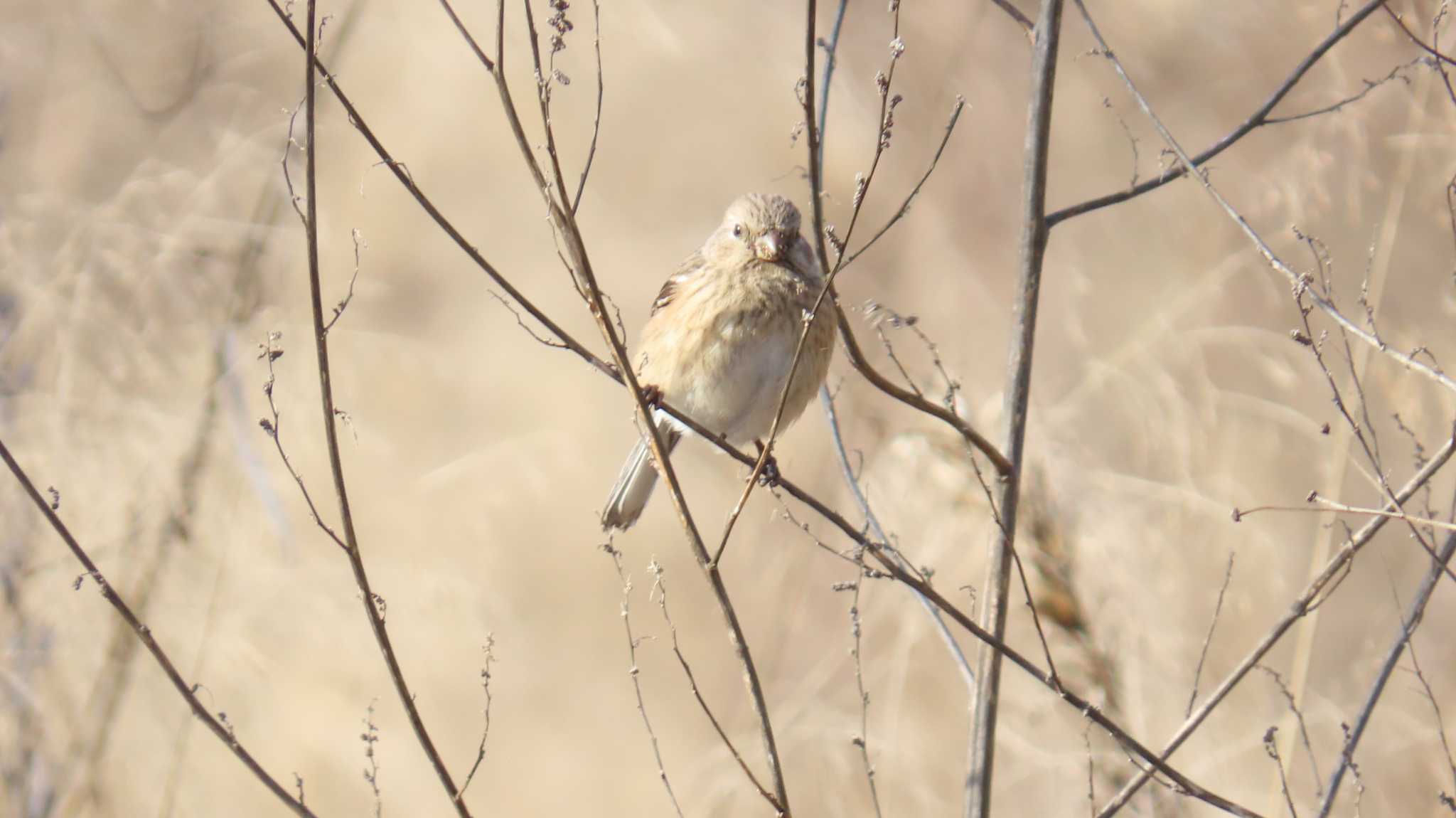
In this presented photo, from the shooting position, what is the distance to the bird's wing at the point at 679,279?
4066mm

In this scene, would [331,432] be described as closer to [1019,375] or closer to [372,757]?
[372,757]

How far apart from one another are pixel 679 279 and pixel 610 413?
190cm

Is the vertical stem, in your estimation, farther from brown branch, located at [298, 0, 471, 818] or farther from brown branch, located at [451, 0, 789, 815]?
brown branch, located at [298, 0, 471, 818]

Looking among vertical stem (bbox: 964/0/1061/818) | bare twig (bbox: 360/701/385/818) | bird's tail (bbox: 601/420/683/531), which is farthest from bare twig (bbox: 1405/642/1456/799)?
bird's tail (bbox: 601/420/683/531)

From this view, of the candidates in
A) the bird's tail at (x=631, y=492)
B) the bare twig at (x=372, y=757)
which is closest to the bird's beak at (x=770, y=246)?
the bird's tail at (x=631, y=492)

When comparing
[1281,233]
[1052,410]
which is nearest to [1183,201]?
[1281,233]

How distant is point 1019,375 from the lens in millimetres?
2361

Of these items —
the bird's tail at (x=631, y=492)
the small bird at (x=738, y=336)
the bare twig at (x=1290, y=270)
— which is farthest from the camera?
the bird's tail at (x=631, y=492)

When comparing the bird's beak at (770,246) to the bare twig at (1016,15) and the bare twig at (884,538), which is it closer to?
the bare twig at (884,538)

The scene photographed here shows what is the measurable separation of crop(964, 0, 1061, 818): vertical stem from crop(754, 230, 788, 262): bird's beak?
146cm

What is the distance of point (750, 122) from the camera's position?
6.20 meters

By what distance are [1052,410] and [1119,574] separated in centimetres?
83

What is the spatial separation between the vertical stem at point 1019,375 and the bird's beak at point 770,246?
1460 millimetres

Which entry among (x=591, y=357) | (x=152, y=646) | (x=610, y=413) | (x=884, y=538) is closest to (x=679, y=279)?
(x=884, y=538)
